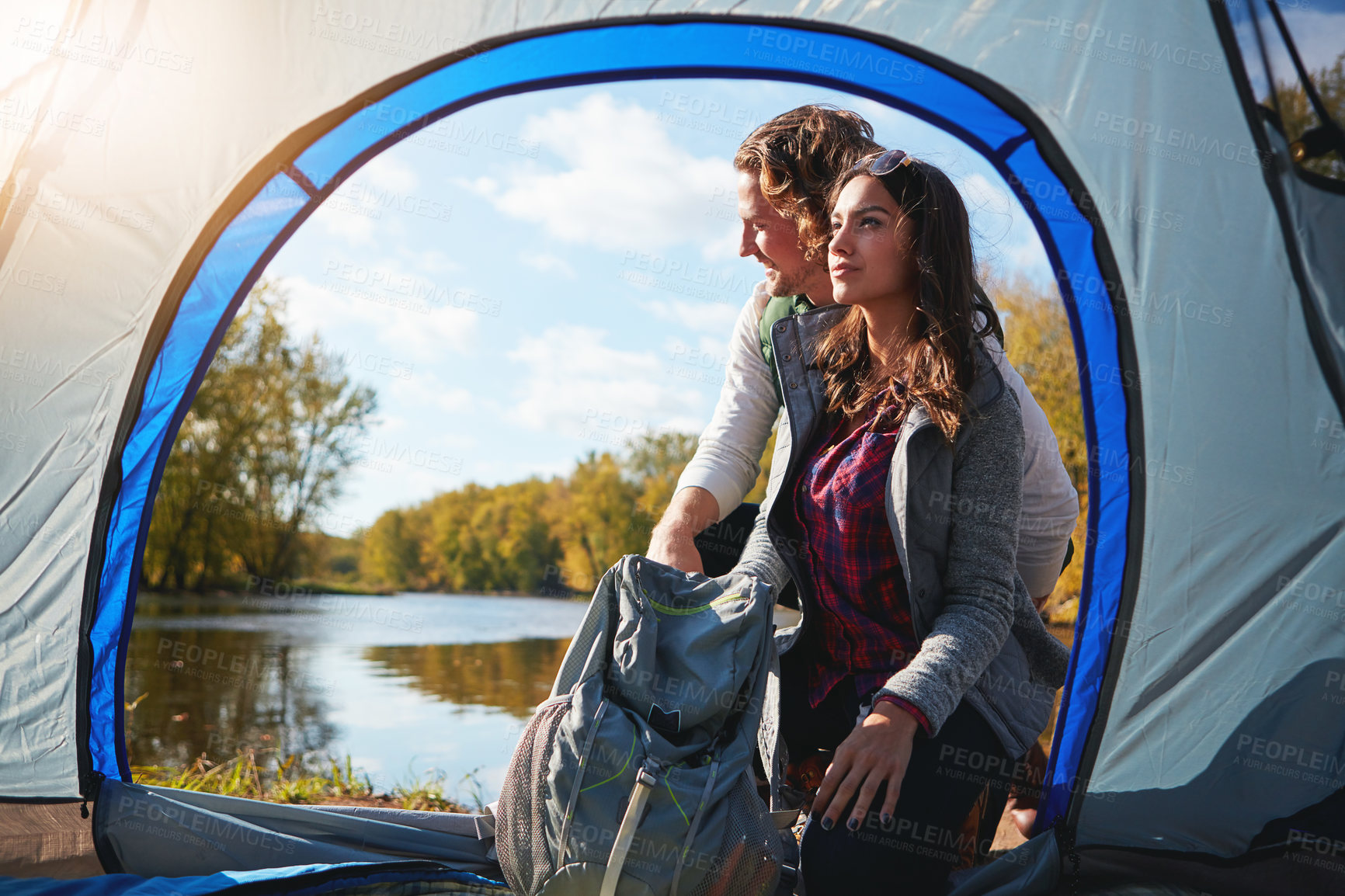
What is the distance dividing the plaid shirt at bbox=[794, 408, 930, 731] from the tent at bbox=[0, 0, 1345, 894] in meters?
0.36

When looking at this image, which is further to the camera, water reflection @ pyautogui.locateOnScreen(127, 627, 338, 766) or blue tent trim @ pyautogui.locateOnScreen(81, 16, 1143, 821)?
water reflection @ pyautogui.locateOnScreen(127, 627, 338, 766)

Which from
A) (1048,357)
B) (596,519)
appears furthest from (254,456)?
(1048,357)

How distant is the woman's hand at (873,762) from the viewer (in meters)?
1.40

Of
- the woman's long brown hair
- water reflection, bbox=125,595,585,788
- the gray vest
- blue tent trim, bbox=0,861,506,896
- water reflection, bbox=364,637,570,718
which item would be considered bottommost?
water reflection, bbox=364,637,570,718

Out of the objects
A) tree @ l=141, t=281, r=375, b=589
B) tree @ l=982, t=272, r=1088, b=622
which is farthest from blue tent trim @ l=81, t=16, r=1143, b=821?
tree @ l=141, t=281, r=375, b=589

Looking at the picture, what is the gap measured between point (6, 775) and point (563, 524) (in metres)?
21.6

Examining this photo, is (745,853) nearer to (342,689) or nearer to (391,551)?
(342,689)

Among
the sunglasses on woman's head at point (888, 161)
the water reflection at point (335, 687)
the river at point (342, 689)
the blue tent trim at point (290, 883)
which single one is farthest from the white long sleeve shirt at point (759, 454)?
the water reflection at point (335, 687)

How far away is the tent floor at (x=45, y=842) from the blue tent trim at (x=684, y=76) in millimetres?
82

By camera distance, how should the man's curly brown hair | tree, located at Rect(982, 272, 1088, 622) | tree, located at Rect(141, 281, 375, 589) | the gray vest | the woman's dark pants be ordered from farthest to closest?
1. tree, located at Rect(141, 281, 375, 589)
2. tree, located at Rect(982, 272, 1088, 622)
3. the man's curly brown hair
4. the gray vest
5. the woman's dark pants

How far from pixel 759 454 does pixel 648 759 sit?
936 mm

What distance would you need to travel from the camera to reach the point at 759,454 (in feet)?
6.98

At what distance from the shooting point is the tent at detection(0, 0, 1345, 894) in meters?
1.48

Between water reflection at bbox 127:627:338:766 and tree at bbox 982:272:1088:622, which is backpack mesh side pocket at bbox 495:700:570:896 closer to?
water reflection at bbox 127:627:338:766
